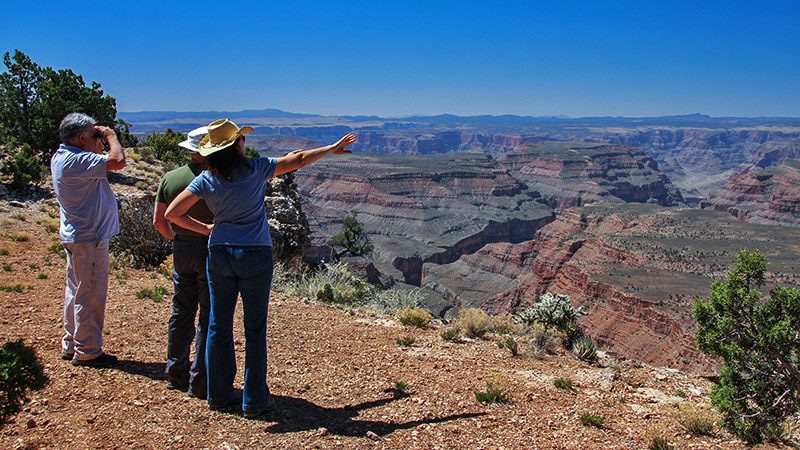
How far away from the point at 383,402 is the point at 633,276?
4262 centimetres

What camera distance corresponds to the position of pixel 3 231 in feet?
34.8

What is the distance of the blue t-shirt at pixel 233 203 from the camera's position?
4.00 m

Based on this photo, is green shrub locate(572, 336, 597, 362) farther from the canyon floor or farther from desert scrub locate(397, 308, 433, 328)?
desert scrub locate(397, 308, 433, 328)

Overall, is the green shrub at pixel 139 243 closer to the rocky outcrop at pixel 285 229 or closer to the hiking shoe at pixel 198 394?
the rocky outcrop at pixel 285 229

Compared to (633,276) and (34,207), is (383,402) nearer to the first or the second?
(34,207)

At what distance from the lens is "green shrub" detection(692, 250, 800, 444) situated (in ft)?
14.9

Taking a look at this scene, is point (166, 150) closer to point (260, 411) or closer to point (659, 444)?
point (260, 411)

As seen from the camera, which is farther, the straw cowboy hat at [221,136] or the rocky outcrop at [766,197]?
the rocky outcrop at [766,197]

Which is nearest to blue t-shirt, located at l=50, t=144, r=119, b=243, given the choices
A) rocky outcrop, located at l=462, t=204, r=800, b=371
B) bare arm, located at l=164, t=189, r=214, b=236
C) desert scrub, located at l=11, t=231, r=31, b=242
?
bare arm, located at l=164, t=189, r=214, b=236

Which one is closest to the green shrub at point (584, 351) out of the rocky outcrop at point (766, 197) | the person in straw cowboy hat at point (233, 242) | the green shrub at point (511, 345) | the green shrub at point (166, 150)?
the green shrub at point (511, 345)

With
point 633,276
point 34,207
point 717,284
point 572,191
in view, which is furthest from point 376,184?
point 717,284

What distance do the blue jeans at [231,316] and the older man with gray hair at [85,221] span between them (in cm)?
129

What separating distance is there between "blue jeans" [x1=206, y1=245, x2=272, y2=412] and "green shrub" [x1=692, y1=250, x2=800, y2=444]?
3663 mm

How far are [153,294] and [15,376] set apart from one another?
5708mm
